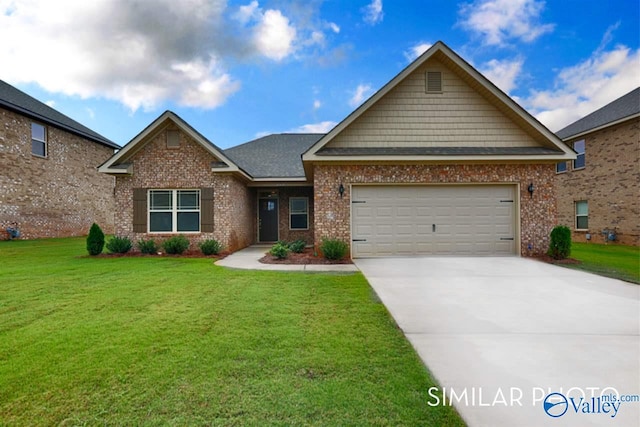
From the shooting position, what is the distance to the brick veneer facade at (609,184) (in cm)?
1432

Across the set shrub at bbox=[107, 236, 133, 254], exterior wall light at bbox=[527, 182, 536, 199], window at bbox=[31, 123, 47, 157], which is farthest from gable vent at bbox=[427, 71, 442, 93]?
window at bbox=[31, 123, 47, 157]

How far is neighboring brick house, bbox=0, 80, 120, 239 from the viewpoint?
49.9 ft

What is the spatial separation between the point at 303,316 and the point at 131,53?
51.7 feet

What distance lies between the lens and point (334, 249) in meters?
9.48

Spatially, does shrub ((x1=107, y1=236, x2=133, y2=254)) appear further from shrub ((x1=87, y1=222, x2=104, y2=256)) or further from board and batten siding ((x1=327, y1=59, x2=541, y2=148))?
board and batten siding ((x1=327, y1=59, x2=541, y2=148))

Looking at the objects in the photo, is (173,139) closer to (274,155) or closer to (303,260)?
(274,155)

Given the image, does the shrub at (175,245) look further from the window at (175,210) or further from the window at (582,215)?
the window at (582,215)

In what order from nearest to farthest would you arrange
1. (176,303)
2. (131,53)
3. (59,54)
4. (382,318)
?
(382,318), (176,303), (59,54), (131,53)

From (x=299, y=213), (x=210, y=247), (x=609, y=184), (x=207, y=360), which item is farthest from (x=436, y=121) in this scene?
(x=609, y=184)

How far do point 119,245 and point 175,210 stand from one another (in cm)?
215

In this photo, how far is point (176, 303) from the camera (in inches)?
202

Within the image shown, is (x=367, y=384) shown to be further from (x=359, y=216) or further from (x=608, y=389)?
(x=359, y=216)

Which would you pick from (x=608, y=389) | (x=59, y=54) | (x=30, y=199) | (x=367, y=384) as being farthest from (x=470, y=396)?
(x=30, y=199)

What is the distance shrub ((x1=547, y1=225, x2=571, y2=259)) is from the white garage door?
1.05 m
